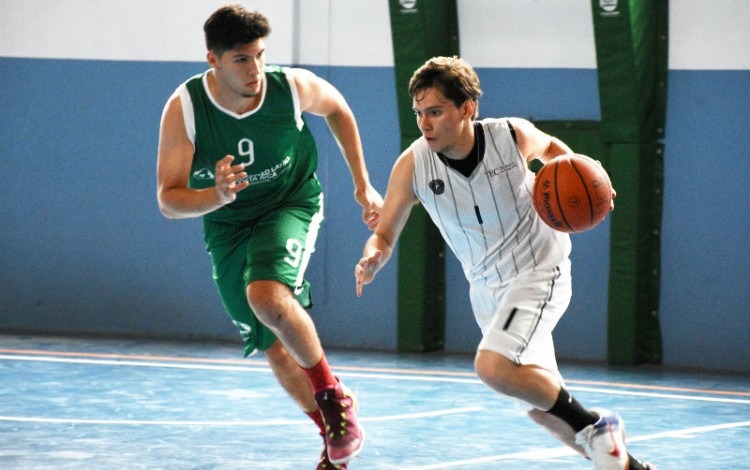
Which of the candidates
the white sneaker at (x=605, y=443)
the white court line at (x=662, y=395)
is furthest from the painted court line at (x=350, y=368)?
the white sneaker at (x=605, y=443)

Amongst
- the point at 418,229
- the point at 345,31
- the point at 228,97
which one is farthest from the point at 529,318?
the point at 345,31

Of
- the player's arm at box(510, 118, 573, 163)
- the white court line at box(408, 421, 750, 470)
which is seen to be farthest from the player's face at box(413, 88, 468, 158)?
the white court line at box(408, 421, 750, 470)

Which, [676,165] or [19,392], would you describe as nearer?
[19,392]

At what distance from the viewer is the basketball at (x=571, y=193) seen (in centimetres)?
501

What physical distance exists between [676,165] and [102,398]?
163 inches

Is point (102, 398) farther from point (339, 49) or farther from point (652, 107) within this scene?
point (652, 107)

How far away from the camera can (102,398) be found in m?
7.63

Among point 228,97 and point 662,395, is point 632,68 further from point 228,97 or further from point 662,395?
point 228,97

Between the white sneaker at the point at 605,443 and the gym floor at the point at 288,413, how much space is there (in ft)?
1.11

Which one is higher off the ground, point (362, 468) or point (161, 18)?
point (161, 18)

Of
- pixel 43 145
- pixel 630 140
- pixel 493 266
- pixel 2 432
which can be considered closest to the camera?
pixel 493 266

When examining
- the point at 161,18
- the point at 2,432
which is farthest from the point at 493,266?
the point at 161,18

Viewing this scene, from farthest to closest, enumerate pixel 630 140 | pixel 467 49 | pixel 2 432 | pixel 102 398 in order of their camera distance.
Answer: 1. pixel 467 49
2. pixel 630 140
3. pixel 102 398
4. pixel 2 432

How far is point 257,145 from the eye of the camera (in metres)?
5.56
